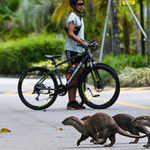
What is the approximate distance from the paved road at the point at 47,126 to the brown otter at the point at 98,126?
0.45 ft

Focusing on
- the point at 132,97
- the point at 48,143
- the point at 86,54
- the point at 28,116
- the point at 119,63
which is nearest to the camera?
the point at 48,143

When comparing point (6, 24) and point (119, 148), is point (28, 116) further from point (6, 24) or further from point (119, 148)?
point (6, 24)

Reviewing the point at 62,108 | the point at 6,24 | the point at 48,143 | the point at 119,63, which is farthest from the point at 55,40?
the point at 6,24

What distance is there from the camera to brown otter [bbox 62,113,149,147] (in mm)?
4047

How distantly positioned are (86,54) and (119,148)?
3.60m

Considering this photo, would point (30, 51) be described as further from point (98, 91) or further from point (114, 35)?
point (98, 91)

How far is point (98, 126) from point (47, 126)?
1.71m

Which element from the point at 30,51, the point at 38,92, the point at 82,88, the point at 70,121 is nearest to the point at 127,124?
the point at 70,121

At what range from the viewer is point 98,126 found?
4113 mm

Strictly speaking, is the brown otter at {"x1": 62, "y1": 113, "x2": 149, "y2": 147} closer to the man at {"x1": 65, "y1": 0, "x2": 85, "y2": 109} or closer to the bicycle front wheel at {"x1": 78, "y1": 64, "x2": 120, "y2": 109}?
the bicycle front wheel at {"x1": 78, "y1": 64, "x2": 120, "y2": 109}

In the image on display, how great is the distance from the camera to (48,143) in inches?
179

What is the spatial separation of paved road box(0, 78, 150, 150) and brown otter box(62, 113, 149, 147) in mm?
137

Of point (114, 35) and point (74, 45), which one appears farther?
point (114, 35)

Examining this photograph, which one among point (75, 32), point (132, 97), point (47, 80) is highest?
Answer: point (75, 32)
